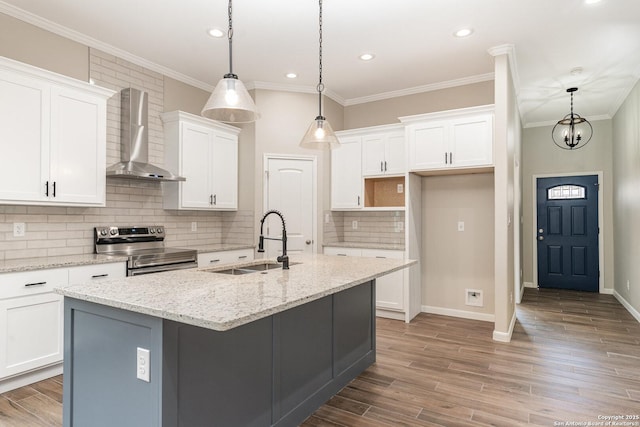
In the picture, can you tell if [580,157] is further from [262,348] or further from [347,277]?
[262,348]

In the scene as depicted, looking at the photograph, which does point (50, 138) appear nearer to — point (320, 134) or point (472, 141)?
point (320, 134)

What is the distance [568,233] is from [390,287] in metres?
4.00

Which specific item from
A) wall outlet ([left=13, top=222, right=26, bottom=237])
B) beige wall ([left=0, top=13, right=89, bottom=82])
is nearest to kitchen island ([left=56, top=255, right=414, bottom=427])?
wall outlet ([left=13, top=222, right=26, bottom=237])

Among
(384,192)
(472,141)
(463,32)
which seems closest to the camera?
(463,32)

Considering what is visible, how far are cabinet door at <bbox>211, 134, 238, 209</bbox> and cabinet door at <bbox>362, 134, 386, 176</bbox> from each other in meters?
1.69

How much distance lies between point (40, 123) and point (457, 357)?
Answer: 13.3 ft

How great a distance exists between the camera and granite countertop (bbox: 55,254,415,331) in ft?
4.85

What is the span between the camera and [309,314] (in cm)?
256

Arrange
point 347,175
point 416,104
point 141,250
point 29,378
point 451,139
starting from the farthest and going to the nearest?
point 347,175
point 416,104
point 451,139
point 141,250
point 29,378

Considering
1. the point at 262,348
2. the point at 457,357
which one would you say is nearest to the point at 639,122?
the point at 457,357

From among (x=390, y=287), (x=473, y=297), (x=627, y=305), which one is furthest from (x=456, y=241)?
(x=627, y=305)

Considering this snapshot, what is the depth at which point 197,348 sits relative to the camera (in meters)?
1.78

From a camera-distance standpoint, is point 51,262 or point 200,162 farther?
point 200,162

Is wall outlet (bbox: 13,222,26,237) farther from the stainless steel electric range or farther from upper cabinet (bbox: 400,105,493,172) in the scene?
upper cabinet (bbox: 400,105,493,172)
